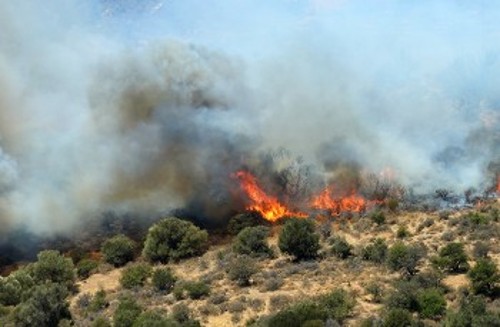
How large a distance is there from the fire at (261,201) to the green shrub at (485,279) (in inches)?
1038

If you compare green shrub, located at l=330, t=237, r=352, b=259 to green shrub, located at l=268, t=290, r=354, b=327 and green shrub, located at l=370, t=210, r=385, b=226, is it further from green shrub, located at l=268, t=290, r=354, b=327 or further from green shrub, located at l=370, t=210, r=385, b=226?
green shrub, located at l=268, t=290, r=354, b=327

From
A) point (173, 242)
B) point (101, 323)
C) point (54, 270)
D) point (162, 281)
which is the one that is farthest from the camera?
point (173, 242)

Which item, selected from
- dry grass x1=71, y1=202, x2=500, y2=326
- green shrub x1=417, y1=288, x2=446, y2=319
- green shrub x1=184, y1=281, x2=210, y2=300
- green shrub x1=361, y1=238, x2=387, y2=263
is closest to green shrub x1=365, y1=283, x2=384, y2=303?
dry grass x1=71, y1=202, x2=500, y2=326

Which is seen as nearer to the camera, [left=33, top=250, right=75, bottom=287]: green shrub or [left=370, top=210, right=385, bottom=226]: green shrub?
[left=33, top=250, right=75, bottom=287]: green shrub

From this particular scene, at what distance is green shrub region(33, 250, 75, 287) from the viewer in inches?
1954

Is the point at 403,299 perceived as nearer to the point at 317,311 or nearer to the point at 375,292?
the point at 375,292

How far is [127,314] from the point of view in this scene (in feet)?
123

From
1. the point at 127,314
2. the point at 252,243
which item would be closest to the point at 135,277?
the point at 252,243

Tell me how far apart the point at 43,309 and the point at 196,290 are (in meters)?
9.39

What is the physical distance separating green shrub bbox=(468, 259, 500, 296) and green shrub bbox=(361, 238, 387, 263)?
798 centimetres

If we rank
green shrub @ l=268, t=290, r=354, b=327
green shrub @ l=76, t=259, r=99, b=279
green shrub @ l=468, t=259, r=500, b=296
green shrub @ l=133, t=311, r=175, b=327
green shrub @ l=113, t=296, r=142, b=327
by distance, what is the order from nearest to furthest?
green shrub @ l=268, t=290, r=354, b=327 → green shrub @ l=133, t=311, r=175, b=327 → green shrub @ l=113, t=296, r=142, b=327 → green shrub @ l=468, t=259, r=500, b=296 → green shrub @ l=76, t=259, r=99, b=279

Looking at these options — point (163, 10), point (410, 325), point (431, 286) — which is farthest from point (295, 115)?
point (163, 10)

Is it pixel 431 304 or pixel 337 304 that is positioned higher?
pixel 337 304

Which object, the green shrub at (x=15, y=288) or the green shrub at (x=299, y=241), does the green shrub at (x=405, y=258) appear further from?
the green shrub at (x=15, y=288)
